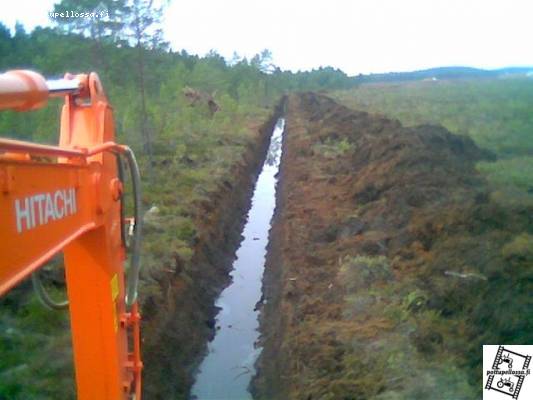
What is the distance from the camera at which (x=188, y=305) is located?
10.2 metres

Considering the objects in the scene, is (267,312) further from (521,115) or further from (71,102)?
(521,115)

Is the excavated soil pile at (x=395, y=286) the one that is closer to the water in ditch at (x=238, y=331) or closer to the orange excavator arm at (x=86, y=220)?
the water in ditch at (x=238, y=331)

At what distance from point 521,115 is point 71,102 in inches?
899

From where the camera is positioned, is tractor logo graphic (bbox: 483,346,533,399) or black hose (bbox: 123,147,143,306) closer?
black hose (bbox: 123,147,143,306)

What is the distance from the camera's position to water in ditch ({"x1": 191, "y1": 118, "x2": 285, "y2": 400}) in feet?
29.0

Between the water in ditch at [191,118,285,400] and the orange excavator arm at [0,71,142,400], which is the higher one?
the orange excavator arm at [0,71,142,400]

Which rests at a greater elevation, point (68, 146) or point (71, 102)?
point (71, 102)

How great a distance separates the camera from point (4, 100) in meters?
2.44

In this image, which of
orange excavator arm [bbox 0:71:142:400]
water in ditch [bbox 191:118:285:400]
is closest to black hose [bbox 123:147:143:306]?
orange excavator arm [bbox 0:71:142:400]

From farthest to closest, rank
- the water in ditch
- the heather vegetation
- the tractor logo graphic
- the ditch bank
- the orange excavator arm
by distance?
the water in ditch
the ditch bank
the heather vegetation
the tractor logo graphic
the orange excavator arm

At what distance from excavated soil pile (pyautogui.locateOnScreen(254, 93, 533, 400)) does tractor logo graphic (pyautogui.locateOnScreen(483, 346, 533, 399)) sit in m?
0.25

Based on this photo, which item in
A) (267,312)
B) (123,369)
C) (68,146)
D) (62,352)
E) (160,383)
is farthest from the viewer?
(267,312)

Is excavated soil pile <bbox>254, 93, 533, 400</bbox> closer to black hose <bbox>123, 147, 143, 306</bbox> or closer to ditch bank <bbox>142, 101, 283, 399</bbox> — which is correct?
ditch bank <bbox>142, 101, 283, 399</bbox>

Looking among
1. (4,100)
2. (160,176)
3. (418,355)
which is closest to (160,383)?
(418,355)
